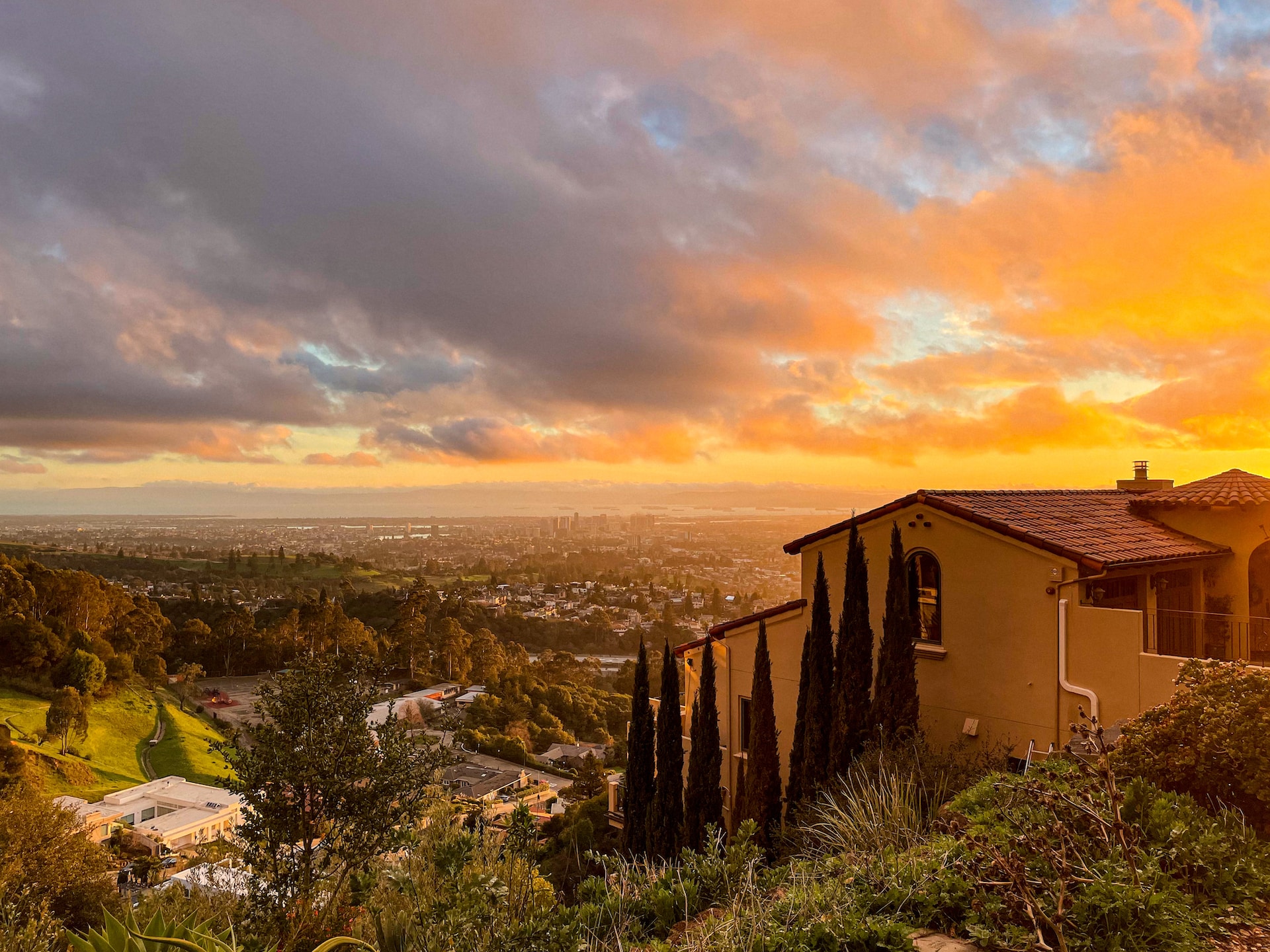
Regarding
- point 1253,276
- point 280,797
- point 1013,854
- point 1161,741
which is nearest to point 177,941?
point 1013,854

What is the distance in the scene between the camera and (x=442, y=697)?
49.0 m

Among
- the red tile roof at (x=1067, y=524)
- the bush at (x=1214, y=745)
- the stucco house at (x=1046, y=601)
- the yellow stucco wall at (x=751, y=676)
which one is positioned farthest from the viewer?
the yellow stucco wall at (x=751, y=676)

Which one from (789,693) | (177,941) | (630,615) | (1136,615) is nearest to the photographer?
(177,941)

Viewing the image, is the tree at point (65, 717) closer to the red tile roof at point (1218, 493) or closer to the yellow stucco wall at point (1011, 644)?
the yellow stucco wall at point (1011, 644)

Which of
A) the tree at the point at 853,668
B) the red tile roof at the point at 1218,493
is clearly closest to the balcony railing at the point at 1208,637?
the red tile roof at the point at 1218,493

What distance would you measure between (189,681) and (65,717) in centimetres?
1834

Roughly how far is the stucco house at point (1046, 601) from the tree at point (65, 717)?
39286 millimetres

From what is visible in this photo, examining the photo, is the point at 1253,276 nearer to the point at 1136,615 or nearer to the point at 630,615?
the point at 1136,615

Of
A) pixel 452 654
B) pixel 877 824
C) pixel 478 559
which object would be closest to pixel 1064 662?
pixel 877 824

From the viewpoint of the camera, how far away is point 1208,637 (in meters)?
9.68

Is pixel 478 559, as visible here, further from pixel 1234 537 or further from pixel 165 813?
pixel 1234 537

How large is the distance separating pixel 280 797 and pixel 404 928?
446cm

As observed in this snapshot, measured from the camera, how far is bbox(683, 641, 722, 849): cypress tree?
12.0 metres

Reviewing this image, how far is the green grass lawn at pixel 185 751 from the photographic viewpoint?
3947 centimetres
